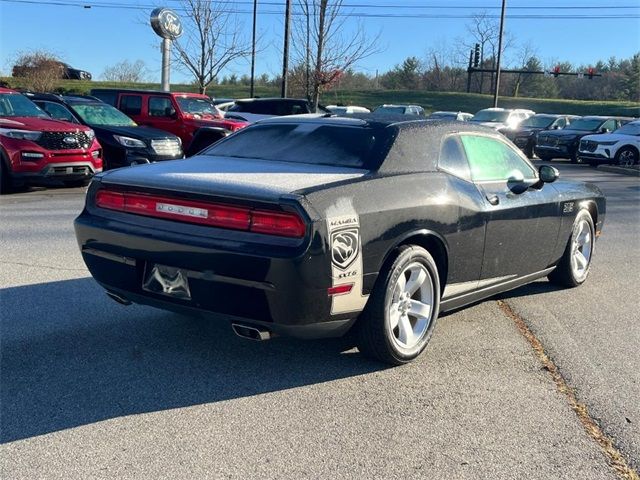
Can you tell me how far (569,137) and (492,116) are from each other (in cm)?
435

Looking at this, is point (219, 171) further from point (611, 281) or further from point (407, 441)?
point (611, 281)

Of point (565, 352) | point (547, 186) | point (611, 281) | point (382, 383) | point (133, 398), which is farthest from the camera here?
point (611, 281)

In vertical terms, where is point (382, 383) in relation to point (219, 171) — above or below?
below

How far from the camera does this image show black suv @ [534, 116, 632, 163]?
24.0 metres

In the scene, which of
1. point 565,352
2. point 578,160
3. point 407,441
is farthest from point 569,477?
point 578,160

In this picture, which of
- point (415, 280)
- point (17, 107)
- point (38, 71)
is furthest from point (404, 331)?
point (38, 71)

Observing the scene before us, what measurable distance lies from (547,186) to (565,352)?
5.48 feet

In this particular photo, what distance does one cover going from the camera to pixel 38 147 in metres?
11.3

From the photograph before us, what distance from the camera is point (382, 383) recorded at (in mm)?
4051

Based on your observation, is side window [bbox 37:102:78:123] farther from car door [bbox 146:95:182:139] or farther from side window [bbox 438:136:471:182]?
side window [bbox 438:136:471:182]

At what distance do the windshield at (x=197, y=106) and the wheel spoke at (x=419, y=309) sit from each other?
520 inches

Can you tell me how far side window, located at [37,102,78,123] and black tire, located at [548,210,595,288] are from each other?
1042 centimetres

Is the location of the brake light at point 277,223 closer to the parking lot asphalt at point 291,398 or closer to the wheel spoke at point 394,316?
the parking lot asphalt at point 291,398

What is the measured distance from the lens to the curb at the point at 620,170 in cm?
2017
